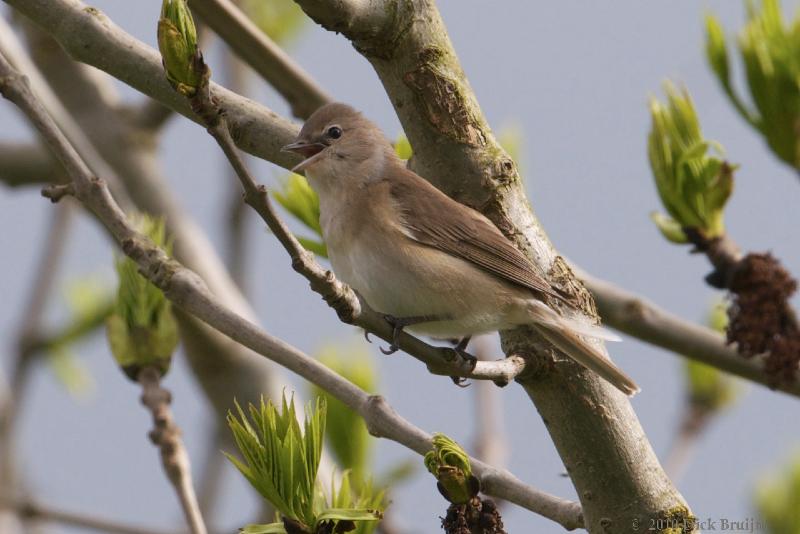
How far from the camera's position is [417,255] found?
3.43 metres

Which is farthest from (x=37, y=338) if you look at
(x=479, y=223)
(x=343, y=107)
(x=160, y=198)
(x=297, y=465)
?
(x=297, y=465)

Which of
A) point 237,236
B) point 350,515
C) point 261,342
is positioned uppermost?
point 237,236

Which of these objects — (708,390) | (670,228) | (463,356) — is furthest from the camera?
(708,390)

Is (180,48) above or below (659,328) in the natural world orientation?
below

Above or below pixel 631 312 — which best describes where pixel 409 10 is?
above

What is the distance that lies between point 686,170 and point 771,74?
0.33 m

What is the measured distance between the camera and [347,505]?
2.28 metres

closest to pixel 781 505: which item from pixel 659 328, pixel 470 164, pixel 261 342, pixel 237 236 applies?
pixel 659 328

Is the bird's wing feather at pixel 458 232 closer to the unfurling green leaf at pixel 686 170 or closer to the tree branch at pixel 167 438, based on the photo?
the unfurling green leaf at pixel 686 170

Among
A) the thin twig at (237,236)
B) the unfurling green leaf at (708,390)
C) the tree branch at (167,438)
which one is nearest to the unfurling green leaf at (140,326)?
the tree branch at (167,438)

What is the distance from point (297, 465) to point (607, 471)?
0.88 metres

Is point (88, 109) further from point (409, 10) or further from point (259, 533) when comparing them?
point (259, 533)

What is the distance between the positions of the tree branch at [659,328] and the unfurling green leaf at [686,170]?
478 mm

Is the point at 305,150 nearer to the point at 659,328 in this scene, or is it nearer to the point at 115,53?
the point at 115,53
